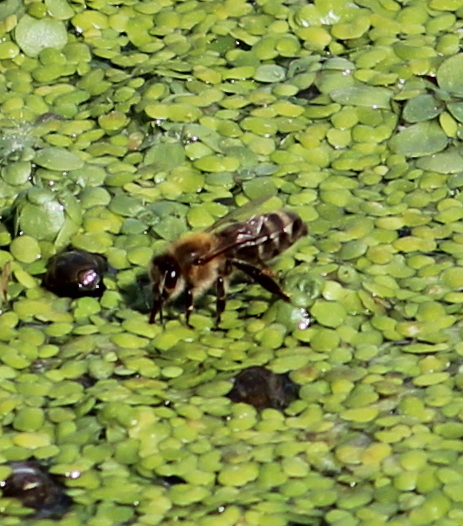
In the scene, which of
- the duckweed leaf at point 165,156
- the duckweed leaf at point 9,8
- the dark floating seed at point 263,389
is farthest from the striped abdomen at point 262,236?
the duckweed leaf at point 9,8

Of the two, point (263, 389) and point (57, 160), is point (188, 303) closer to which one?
point (263, 389)

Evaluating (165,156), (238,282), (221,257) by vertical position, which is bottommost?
(238,282)

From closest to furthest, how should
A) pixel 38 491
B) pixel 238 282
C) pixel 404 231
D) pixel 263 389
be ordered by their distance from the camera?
1. pixel 38 491
2. pixel 263 389
3. pixel 238 282
4. pixel 404 231

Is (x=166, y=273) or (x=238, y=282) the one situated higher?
(x=166, y=273)

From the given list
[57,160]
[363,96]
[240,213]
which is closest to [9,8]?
[57,160]

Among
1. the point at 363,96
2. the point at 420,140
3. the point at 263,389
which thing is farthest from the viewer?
the point at 363,96

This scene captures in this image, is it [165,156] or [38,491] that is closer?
[38,491]

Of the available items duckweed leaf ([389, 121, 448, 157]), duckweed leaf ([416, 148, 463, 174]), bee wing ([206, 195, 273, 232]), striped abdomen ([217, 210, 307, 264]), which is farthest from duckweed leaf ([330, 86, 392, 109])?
striped abdomen ([217, 210, 307, 264])
